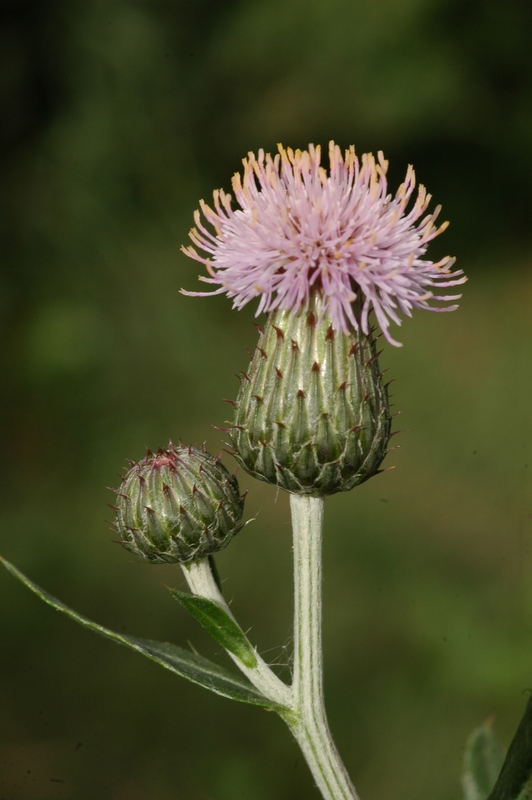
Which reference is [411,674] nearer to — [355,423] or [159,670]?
[159,670]

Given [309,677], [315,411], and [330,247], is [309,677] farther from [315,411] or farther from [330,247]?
[330,247]

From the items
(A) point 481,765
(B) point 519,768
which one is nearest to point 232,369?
(A) point 481,765

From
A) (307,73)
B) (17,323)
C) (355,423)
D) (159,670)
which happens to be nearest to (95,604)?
(159,670)

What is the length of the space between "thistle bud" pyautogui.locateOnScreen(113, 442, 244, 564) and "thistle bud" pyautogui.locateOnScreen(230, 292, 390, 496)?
0.63 ft

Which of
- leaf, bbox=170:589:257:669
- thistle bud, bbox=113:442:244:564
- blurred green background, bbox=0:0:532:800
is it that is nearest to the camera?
leaf, bbox=170:589:257:669

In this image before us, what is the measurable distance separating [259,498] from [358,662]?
1792 millimetres

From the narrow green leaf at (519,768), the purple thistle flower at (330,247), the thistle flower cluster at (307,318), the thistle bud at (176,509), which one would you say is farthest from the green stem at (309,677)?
the purple thistle flower at (330,247)

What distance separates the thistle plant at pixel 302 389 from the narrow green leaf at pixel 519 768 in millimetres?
156

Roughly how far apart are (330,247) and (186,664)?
1308 millimetres

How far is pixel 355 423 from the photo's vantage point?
246cm

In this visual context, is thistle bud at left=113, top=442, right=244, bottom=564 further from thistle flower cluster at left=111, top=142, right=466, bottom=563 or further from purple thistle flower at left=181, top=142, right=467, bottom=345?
purple thistle flower at left=181, top=142, right=467, bottom=345

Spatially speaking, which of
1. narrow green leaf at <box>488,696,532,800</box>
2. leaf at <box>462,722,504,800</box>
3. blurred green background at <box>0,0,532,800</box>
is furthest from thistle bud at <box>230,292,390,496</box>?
blurred green background at <box>0,0,532,800</box>

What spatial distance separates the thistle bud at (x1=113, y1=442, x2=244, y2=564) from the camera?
2.60 meters

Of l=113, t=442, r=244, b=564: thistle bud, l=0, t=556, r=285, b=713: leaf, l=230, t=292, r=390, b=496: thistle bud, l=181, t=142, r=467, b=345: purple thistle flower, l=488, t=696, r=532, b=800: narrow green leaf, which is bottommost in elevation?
l=488, t=696, r=532, b=800: narrow green leaf
